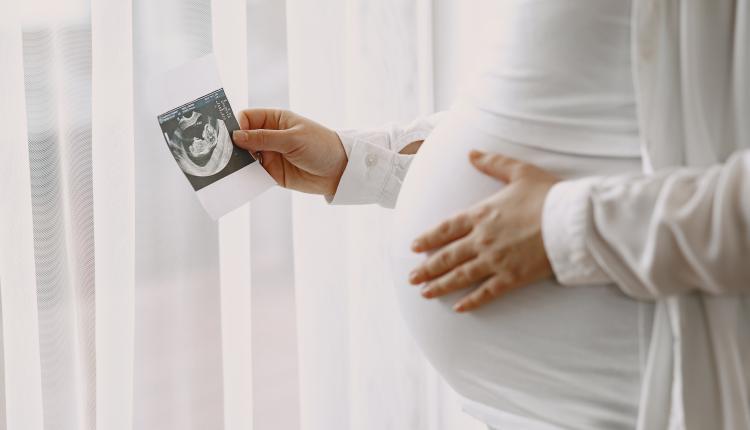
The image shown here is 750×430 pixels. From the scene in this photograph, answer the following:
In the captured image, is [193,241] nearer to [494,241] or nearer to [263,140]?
[263,140]

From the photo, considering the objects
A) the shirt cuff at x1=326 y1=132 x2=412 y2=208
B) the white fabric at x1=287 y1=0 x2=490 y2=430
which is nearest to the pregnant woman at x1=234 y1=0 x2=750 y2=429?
the shirt cuff at x1=326 y1=132 x2=412 y2=208

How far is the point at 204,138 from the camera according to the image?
3.50 feet

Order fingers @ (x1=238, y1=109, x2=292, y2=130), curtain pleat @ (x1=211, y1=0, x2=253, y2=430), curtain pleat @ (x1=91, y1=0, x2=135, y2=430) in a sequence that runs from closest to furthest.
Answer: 1. fingers @ (x1=238, y1=109, x2=292, y2=130)
2. curtain pleat @ (x1=91, y1=0, x2=135, y2=430)
3. curtain pleat @ (x1=211, y1=0, x2=253, y2=430)

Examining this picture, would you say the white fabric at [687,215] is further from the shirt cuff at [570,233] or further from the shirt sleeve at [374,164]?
the shirt sleeve at [374,164]

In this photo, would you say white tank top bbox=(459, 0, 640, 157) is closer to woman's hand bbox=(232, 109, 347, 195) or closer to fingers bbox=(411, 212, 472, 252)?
fingers bbox=(411, 212, 472, 252)

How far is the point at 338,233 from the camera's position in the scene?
166 centimetres

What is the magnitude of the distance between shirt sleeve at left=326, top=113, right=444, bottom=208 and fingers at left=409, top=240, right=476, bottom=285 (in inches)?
14.8

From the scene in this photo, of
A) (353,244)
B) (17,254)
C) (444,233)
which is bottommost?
(353,244)

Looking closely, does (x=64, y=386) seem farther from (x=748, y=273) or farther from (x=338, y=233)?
(x=748, y=273)

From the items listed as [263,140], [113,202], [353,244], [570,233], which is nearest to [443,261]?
[570,233]

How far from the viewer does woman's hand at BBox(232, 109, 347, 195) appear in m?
1.13

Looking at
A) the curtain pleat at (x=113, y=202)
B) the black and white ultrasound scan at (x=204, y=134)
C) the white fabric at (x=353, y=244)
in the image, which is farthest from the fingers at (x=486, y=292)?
the white fabric at (x=353, y=244)

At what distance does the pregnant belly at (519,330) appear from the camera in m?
0.72

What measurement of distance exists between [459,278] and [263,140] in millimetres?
442
